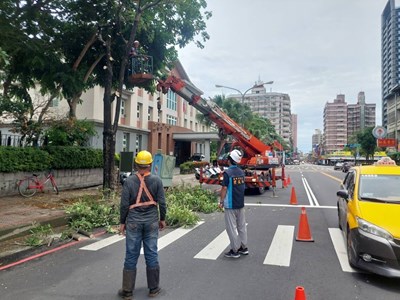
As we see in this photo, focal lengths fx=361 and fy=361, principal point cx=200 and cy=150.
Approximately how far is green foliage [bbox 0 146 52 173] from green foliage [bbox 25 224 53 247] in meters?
5.78

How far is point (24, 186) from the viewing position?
13.3 meters

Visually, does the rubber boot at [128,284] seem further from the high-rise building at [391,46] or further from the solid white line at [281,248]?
the high-rise building at [391,46]

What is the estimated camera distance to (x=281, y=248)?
686 centimetres

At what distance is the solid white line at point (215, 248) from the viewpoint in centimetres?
631

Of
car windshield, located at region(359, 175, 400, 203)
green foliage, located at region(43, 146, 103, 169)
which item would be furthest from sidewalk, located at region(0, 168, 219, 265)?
car windshield, located at region(359, 175, 400, 203)

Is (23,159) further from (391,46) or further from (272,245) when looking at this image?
(391,46)

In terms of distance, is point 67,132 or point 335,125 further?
point 335,125

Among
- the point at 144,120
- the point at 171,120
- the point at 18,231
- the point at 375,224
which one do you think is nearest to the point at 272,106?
the point at 171,120

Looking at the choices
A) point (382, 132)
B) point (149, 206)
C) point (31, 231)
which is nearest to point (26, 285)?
point (149, 206)

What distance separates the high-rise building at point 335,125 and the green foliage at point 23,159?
171398 mm

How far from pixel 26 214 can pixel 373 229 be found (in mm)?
8345

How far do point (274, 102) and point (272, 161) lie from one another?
482 ft

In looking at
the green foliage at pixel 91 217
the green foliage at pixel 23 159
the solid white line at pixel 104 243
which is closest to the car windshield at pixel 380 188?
the solid white line at pixel 104 243

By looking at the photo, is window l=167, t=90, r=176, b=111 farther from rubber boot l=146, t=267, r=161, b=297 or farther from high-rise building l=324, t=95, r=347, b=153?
high-rise building l=324, t=95, r=347, b=153
